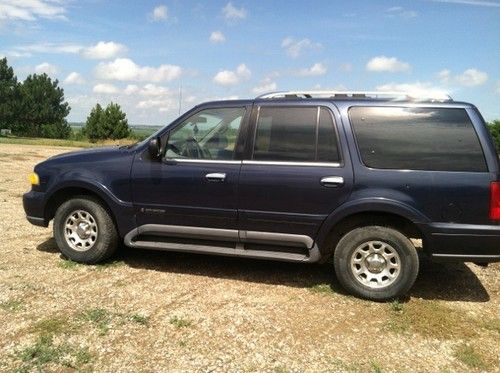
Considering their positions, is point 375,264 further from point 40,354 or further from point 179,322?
point 40,354

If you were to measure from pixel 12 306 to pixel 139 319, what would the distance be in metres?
1.18

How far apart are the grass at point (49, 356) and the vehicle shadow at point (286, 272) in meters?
1.86

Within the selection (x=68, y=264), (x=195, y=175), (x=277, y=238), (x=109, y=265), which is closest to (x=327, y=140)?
(x=277, y=238)

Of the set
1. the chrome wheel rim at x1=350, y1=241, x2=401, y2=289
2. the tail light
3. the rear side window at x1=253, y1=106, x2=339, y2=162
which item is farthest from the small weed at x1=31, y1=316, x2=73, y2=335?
the tail light

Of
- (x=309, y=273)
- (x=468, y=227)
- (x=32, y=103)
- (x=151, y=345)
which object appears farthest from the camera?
(x=32, y=103)

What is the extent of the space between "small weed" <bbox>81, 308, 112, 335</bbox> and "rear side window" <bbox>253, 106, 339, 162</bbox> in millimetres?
2038

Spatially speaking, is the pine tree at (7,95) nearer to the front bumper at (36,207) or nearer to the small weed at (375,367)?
the front bumper at (36,207)

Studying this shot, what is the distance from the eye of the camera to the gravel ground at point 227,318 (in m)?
3.30

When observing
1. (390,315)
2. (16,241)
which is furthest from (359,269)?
(16,241)

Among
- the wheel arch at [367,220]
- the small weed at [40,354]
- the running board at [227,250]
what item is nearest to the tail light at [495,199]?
the wheel arch at [367,220]

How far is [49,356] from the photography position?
324 cm

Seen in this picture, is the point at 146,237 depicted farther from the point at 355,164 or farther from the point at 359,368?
the point at 359,368

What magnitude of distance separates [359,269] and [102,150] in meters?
3.15

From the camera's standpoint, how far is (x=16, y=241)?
6.13 meters
